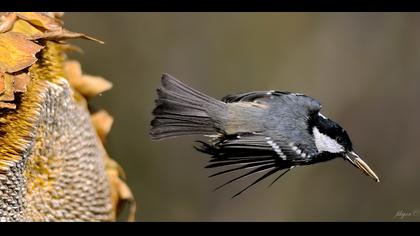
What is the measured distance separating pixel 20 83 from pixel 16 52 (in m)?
0.06

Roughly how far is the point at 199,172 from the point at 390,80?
2.64ft

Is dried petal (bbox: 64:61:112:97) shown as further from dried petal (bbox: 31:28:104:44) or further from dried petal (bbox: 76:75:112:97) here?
dried petal (bbox: 31:28:104:44)

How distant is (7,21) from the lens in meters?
2.32

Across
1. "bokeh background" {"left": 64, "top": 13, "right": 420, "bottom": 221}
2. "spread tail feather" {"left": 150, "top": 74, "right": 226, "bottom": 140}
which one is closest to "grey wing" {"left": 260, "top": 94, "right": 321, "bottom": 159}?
"spread tail feather" {"left": 150, "top": 74, "right": 226, "bottom": 140}

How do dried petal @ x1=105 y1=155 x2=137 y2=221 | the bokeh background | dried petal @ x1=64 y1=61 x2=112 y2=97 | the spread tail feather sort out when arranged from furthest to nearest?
the bokeh background, dried petal @ x1=105 y1=155 x2=137 y2=221, dried petal @ x1=64 y1=61 x2=112 y2=97, the spread tail feather

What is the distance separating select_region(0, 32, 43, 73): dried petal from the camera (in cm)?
220

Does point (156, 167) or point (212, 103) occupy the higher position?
point (212, 103)

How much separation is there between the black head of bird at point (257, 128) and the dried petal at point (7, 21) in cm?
39

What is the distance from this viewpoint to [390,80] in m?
4.23

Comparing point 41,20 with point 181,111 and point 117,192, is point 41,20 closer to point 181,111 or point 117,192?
point 181,111

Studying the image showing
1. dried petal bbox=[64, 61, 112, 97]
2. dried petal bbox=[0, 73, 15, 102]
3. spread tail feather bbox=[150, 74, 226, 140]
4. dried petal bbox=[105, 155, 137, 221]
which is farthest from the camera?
dried petal bbox=[105, 155, 137, 221]

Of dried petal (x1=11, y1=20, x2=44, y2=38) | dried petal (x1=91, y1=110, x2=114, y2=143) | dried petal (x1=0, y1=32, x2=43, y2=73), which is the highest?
dried petal (x1=11, y1=20, x2=44, y2=38)
